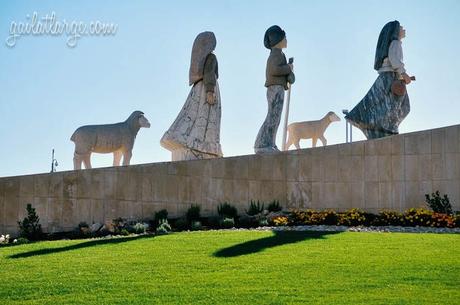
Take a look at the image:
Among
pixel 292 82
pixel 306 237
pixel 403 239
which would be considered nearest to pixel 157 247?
pixel 306 237

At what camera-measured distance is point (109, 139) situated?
929 inches

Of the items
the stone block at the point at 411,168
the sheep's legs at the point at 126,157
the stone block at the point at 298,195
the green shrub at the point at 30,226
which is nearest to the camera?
the green shrub at the point at 30,226

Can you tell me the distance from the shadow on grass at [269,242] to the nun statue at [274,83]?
6.67 m

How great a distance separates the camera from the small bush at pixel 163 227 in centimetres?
1974

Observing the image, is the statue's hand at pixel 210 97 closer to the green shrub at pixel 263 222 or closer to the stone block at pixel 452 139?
the green shrub at pixel 263 222

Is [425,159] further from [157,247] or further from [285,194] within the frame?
[157,247]

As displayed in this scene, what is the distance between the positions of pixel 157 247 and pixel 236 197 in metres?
7.79

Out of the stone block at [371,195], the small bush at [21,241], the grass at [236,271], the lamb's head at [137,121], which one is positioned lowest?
the grass at [236,271]

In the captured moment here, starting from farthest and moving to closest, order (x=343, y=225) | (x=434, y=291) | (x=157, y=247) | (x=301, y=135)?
(x=301, y=135)
(x=343, y=225)
(x=157, y=247)
(x=434, y=291)

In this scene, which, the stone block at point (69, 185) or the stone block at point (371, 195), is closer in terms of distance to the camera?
the stone block at point (69, 185)

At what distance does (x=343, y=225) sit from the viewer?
69.5 feet

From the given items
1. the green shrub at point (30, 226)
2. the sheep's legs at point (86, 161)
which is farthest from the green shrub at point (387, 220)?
the green shrub at point (30, 226)

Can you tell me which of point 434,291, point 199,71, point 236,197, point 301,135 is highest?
point 199,71

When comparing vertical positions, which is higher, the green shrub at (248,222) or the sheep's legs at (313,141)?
the sheep's legs at (313,141)
